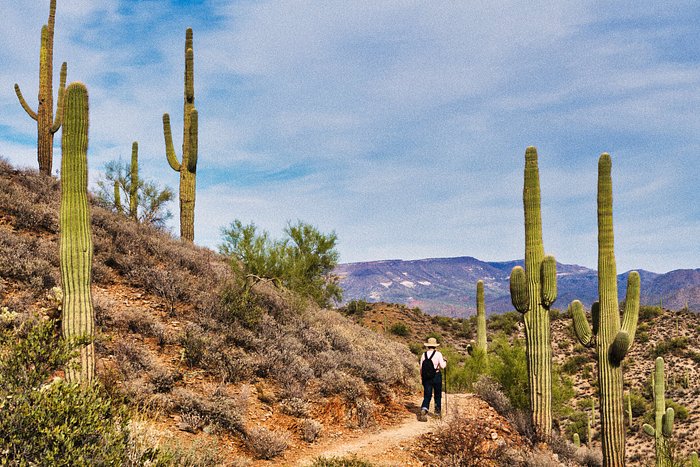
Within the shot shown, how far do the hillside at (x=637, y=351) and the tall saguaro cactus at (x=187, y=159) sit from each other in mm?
20613

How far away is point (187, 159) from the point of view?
59.9 ft

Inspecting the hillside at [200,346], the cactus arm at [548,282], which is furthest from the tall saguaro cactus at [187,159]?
the cactus arm at [548,282]

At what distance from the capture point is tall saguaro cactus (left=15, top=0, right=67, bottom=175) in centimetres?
1903

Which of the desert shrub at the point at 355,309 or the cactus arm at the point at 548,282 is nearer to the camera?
the cactus arm at the point at 548,282

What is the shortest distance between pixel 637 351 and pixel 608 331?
29149 mm

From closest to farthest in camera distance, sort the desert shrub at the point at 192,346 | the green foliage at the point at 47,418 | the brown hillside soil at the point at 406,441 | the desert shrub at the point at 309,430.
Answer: the green foliage at the point at 47,418, the brown hillside soil at the point at 406,441, the desert shrub at the point at 309,430, the desert shrub at the point at 192,346

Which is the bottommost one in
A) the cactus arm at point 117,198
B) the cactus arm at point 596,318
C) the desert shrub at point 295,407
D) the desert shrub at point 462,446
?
the desert shrub at point 462,446

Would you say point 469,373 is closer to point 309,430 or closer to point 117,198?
point 309,430

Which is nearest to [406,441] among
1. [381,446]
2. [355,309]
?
[381,446]

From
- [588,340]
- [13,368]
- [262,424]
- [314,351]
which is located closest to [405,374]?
[314,351]

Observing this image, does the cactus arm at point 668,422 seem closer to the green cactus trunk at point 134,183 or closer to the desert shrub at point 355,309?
the green cactus trunk at point 134,183

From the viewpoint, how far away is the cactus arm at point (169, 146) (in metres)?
18.5

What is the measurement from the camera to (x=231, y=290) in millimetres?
13305

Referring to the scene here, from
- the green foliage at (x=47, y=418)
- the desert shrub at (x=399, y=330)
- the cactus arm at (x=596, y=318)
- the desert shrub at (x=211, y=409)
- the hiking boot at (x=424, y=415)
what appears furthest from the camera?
the desert shrub at (x=399, y=330)
